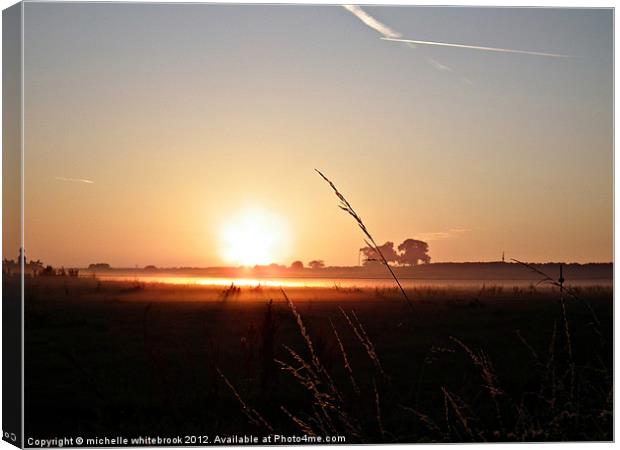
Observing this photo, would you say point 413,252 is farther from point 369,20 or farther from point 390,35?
point 369,20

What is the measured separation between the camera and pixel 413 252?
5.92m

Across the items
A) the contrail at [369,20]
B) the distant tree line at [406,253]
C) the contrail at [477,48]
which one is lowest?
the distant tree line at [406,253]

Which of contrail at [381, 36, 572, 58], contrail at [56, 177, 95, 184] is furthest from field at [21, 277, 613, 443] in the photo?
contrail at [381, 36, 572, 58]

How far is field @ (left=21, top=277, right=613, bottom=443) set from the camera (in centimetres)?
551

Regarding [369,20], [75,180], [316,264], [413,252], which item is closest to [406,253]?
[413,252]

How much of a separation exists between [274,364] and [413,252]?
1.28m

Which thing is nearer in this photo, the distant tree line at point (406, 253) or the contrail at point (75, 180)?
the contrail at point (75, 180)

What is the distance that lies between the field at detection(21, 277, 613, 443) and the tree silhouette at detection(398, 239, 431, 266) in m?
0.31

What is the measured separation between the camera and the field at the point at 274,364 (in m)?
5.51

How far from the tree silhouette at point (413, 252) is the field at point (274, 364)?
0.31 meters

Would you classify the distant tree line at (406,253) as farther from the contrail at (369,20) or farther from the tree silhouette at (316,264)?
the contrail at (369,20)

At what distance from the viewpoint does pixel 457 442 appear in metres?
5.62

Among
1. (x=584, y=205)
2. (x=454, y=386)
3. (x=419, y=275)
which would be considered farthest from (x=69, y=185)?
(x=584, y=205)

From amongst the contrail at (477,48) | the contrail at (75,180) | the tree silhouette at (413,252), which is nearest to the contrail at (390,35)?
the contrail at (477,48)
